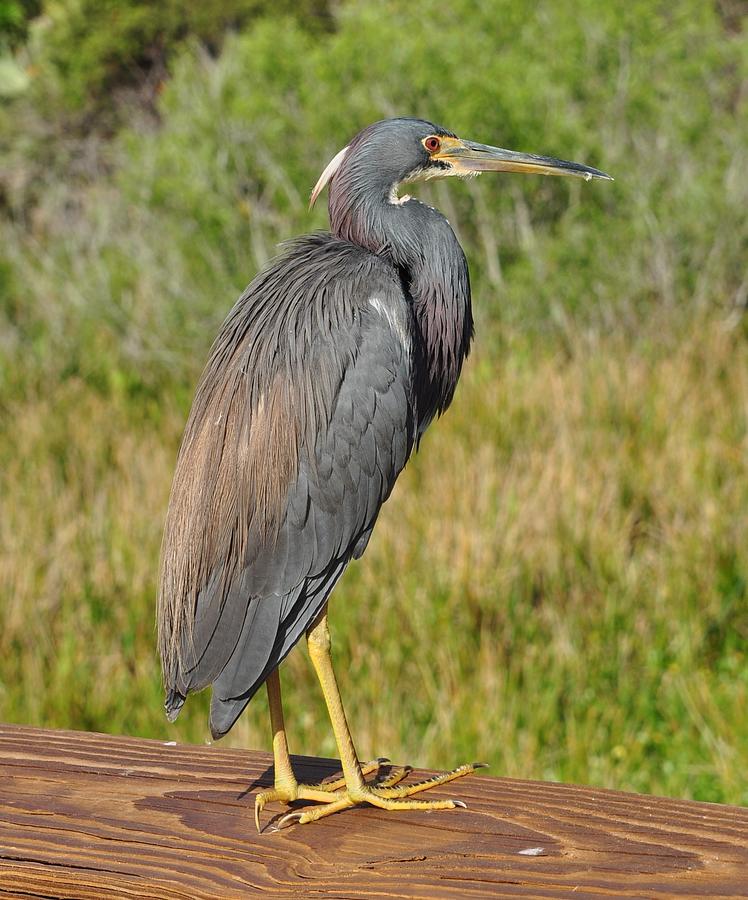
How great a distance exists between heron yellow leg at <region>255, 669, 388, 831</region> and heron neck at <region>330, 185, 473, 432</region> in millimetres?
754

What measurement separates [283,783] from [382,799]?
199 millimetres

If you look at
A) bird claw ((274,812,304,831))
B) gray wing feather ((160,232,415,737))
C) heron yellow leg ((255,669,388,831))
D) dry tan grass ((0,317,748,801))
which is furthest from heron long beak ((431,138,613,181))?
dry tan grass ((0,317,748,801))

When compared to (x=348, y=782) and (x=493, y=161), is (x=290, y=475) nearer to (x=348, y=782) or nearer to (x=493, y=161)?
(x=348, y=782)

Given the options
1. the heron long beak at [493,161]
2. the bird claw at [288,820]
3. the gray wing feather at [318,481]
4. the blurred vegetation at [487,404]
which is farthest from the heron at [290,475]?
the blurred vegetation at [487,404]

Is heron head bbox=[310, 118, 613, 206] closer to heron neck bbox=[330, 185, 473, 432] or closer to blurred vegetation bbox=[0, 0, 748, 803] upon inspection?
heron neck bbox=[330, 185, 473, 432]

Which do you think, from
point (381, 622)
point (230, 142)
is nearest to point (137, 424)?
point (230, 142)

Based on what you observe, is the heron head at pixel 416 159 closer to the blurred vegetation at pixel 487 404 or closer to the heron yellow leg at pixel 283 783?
the heron yellow leg at pixel 283 783

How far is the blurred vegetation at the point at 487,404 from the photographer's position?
4770 mm

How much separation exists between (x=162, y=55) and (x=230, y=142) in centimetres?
814

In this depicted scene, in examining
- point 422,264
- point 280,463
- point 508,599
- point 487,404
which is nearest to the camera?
point 280,463

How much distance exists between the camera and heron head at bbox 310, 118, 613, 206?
2.67 m

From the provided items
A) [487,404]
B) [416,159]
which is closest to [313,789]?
[416,159]

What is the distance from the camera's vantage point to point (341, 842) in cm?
209

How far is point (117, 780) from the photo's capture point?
2.27 metres
